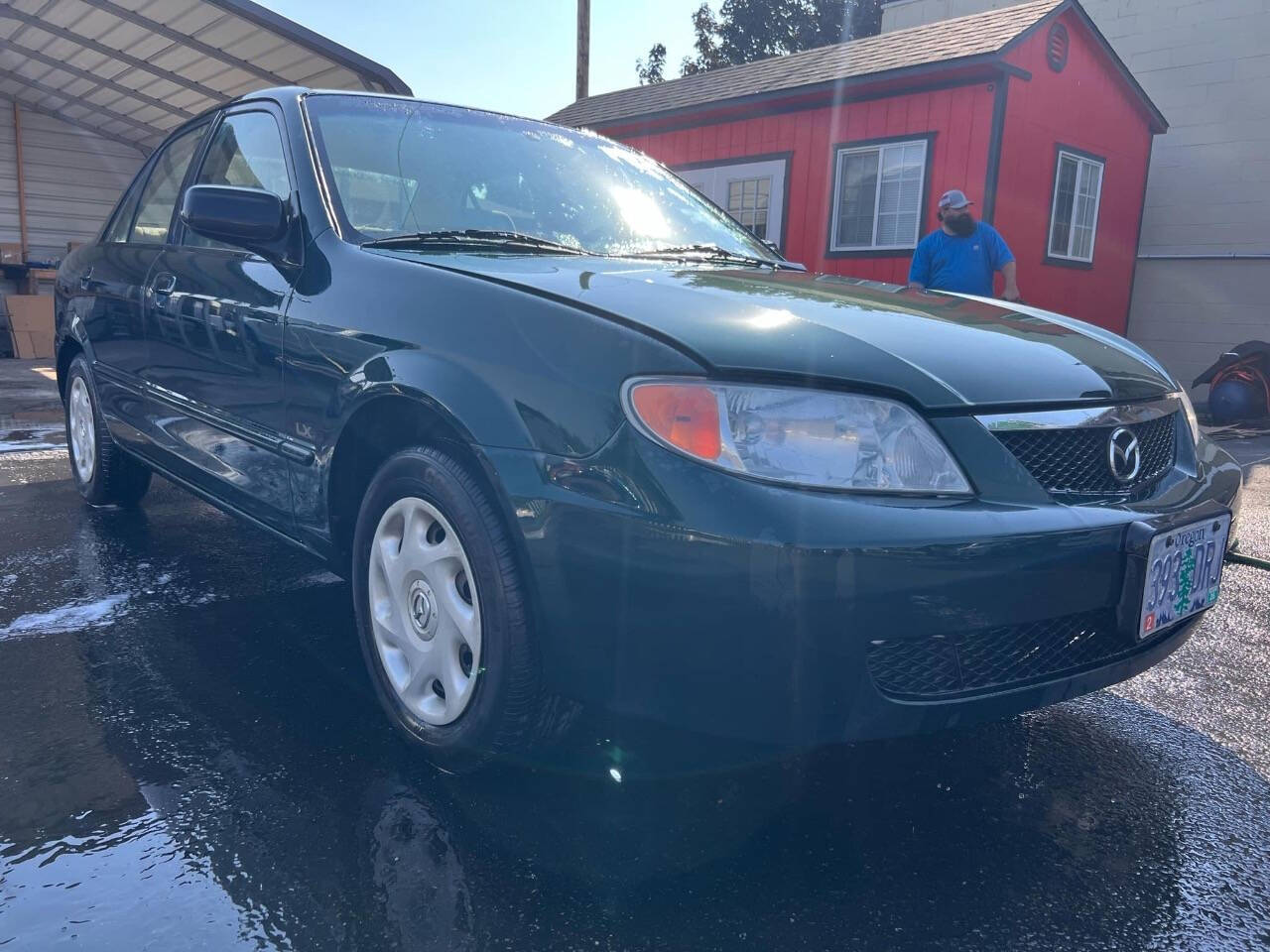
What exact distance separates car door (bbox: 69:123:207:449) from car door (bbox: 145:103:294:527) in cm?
17

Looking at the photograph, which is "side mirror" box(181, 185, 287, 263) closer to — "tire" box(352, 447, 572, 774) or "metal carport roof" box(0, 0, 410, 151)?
"tire" box(352, 447, 572, 774)

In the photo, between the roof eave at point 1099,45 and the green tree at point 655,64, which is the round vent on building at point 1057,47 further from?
the green tree at point 655,64

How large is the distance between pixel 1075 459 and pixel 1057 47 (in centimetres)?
1043

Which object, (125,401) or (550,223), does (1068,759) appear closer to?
(550,223)

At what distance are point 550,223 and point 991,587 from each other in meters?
1.67

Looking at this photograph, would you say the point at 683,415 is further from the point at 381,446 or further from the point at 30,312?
the point at 30,312

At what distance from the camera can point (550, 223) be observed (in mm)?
2854

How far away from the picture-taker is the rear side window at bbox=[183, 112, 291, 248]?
2928 mm

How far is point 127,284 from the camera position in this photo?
3.71 meters

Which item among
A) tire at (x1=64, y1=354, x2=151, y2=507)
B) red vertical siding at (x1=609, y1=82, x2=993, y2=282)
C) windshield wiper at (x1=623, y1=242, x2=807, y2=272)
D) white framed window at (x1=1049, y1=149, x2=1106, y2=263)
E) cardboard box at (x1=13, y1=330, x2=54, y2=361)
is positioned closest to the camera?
windshield wiper at (x1=623, y1=242, x2=807, y2=272)

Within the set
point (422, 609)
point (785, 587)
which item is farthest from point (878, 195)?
point (785, 587)

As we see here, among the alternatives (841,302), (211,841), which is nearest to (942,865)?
(841,302)

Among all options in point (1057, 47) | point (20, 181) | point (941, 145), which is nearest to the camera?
point (941, 145)

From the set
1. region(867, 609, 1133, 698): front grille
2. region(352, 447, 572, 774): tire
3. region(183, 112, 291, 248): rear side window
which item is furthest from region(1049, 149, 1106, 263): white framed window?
region(352, 447, 572, 774): tire
